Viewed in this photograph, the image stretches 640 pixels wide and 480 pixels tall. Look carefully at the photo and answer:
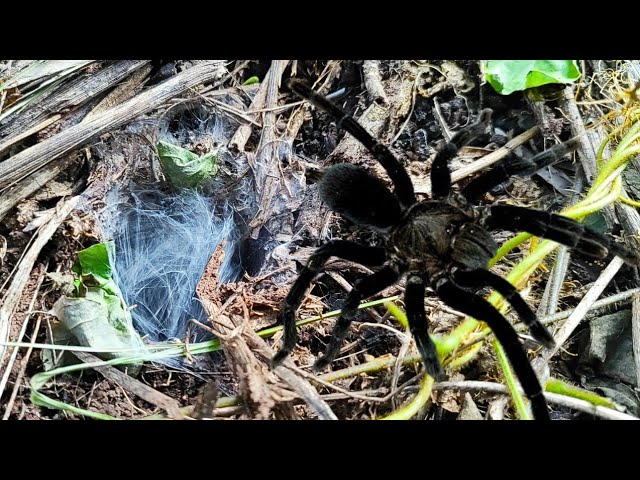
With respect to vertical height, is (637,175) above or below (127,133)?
below

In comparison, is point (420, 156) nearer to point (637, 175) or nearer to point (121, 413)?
point (637, 175)

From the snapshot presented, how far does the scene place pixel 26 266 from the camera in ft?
7.33

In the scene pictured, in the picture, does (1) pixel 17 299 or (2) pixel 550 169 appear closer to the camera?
(1) pixel 17 299

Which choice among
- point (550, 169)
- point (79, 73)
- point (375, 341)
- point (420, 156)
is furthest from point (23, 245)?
point (550, 169)

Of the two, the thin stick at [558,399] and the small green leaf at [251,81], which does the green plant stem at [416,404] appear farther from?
the small green leaf at [251,81]

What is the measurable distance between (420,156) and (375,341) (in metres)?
0.89

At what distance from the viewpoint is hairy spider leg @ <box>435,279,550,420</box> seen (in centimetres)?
165

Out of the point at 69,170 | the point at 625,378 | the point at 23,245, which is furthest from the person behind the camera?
the point at 69,170

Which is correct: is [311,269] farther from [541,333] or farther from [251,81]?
[251,81]

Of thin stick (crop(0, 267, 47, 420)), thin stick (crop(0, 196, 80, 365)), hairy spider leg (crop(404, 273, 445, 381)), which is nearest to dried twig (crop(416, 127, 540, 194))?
hairy spider leg (crop(404, 273, 445, 381))

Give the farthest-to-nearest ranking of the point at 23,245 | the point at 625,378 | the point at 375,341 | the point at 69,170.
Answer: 1. the point at 69,170
2. the point at 23,245
3. the point at 375,341
4. the point at 625,378

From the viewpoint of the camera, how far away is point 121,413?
2.01 metres

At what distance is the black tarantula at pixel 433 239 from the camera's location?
177cm

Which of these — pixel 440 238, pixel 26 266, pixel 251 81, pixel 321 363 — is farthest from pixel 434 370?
pixel 251 81
